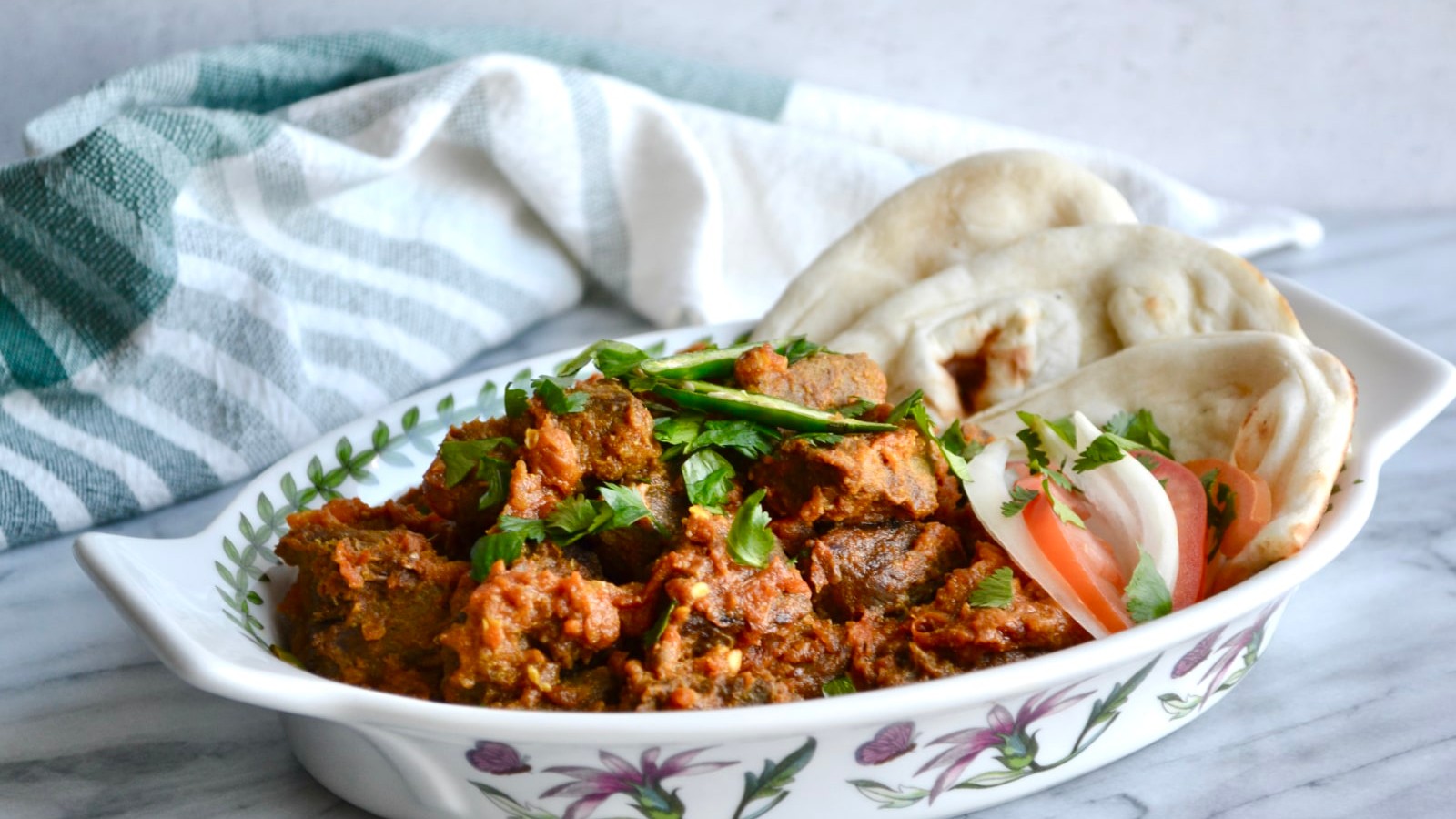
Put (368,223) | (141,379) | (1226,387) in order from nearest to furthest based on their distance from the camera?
(1226,387), (141,379), (368,223)

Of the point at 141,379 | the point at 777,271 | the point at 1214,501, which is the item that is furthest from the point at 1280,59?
the point at 141,379

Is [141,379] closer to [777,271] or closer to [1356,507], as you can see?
[777,271]

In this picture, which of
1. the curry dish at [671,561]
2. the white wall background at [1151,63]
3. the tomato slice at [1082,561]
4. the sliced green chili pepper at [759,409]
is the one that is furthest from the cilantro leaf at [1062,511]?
the white wall background at [1151,63]

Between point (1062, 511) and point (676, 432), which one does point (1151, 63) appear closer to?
point (1062, 511)

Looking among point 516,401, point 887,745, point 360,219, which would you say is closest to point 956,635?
point 887,745

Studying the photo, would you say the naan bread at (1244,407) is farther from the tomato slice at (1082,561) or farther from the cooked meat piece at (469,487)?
the cooked meat piece at (469,487)

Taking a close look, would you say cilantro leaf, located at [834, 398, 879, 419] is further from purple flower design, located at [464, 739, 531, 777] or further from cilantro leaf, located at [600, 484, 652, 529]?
purple flower design, located at [464, 739, 531, 777]

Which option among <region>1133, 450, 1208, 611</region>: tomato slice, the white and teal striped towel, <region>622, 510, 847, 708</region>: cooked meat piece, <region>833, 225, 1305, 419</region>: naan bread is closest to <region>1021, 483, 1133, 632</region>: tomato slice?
<region>1133, 450, 1208, 611</region>: tomato slice
